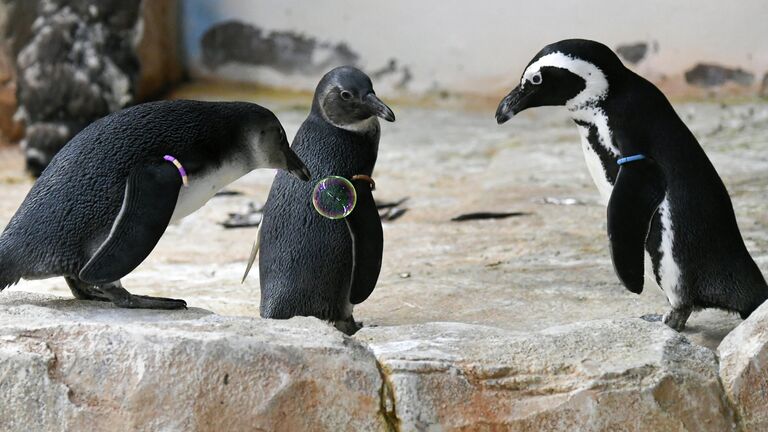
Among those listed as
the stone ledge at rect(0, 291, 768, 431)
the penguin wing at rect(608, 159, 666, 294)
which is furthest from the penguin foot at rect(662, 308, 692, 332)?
the stone ledge at rect(0, 291, 768, 431)

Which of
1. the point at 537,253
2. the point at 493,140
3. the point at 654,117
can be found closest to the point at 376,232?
the point at 654,117

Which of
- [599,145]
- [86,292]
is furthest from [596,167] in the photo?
[86,292]

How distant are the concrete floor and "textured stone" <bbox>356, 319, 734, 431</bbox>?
410 mm

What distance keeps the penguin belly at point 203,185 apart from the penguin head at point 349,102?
333mm

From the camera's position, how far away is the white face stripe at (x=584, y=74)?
2.75 metres

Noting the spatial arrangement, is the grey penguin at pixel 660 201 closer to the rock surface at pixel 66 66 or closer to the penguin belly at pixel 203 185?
the penguin belly at pixel 203 185

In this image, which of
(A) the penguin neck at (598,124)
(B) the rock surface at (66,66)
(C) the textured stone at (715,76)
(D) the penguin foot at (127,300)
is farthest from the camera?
(C) the textured stone at (715,76)

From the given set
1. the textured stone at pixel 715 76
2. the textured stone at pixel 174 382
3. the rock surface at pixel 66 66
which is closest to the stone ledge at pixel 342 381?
the textured stone at pixel 174 382

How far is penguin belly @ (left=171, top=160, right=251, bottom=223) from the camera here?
2.52 meters

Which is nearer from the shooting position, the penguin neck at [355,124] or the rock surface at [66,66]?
the penguin neck at [355,124]

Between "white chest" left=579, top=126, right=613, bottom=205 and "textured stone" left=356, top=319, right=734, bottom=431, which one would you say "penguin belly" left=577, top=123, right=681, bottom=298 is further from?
"textured stone" left=356, top=319, right=734, bottom=431

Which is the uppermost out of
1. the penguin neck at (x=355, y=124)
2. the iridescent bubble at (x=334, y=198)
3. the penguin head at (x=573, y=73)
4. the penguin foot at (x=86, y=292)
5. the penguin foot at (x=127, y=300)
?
the penguin head at (x=573, y=73)

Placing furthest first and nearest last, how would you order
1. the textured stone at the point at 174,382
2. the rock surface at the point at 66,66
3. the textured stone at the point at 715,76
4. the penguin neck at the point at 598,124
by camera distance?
the textured stone at the point at 715,76
the rock surface at the point at 66,66
the penguin neck at the point at 598,124
the textured stone at the point at 174,382

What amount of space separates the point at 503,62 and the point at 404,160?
1.84 metres
